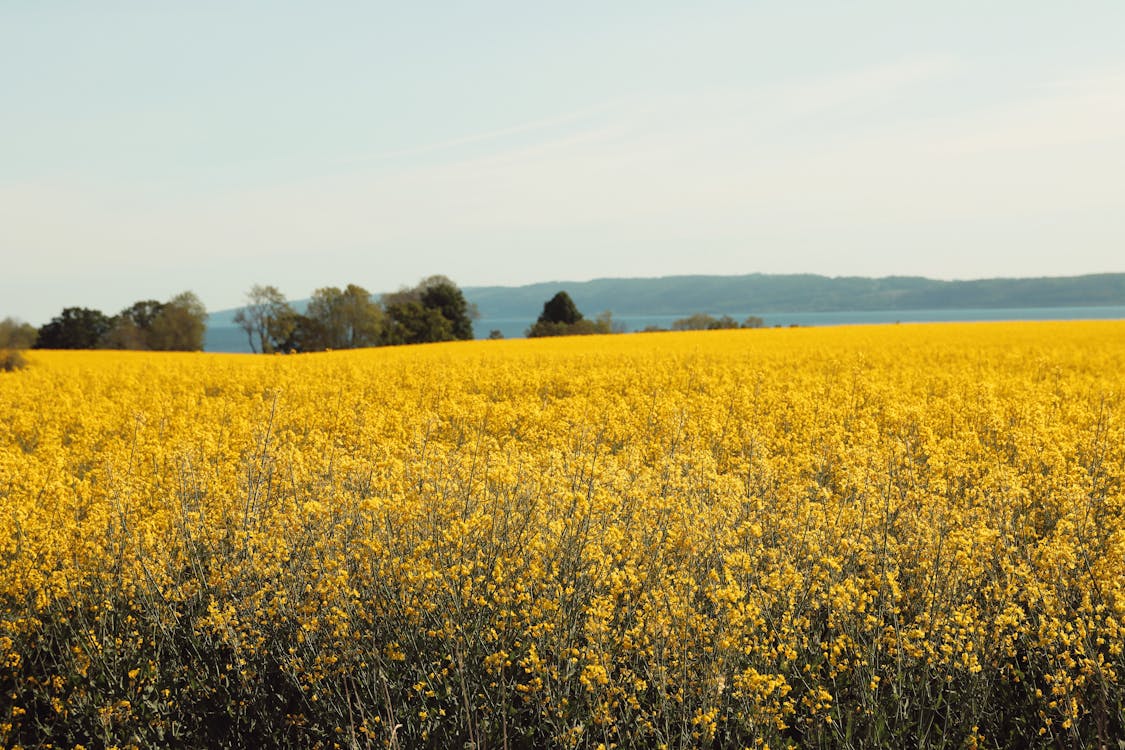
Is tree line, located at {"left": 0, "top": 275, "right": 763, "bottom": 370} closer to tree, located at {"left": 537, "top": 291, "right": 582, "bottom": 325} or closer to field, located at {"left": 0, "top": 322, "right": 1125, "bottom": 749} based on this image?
tree, located at {"left": 537, "top": 291, "right": 582, "bottom": 325}

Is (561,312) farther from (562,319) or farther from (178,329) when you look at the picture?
(178,329)

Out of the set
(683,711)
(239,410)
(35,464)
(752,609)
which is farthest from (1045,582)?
(239,410)

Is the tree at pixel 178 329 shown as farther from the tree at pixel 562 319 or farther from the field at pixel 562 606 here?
the field at pixel 562 606

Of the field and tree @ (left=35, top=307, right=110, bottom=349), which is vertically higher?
tree @ (left=35, top=307, right=110, bottom=349)

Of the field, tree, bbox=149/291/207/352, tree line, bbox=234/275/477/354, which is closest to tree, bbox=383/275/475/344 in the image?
tree line, bbox=234/275/477/354

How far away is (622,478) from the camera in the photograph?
568cm

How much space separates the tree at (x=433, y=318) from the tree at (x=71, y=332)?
24.7 m

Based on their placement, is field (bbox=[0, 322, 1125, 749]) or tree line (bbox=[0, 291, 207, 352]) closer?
field (bbox=[0, 322, 1125, 749])

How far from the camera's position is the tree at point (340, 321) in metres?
66.2

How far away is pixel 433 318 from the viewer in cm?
6278

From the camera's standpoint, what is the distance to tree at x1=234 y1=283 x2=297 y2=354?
6925 centimetres

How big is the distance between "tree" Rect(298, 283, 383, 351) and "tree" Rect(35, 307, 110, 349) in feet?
56.4

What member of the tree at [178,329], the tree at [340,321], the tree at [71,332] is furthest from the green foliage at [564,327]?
the tree at [71,332]

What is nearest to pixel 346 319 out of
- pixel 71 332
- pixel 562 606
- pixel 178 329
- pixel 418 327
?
pixel 418 327
